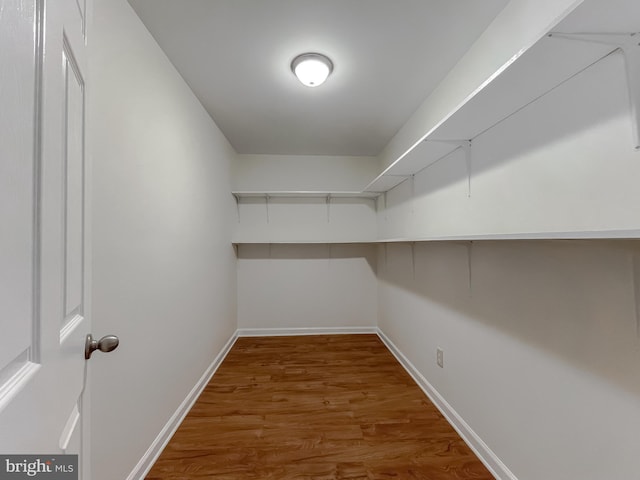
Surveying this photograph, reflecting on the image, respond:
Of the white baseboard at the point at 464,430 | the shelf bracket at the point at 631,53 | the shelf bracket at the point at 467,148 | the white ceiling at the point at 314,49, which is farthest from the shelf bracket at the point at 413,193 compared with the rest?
the shelf bracket at the point at 631,53

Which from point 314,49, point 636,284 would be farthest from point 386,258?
point 636,284

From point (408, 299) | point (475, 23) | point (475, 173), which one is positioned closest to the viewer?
point (475, 23)

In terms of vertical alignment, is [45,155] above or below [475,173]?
below

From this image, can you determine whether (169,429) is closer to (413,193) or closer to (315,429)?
(315,429)

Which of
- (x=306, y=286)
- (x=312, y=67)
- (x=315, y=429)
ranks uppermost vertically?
(x=312, y=67)

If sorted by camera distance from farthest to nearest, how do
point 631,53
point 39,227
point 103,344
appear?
point 631,53, point 103,344, point 39,227

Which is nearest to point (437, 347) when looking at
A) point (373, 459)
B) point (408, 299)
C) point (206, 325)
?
point (408, 299)

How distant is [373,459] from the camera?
4.85 feet

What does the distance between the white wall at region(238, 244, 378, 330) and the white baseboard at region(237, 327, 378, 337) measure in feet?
0.12

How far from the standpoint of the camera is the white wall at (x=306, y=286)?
3.42 m

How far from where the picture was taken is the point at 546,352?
3.64 feet

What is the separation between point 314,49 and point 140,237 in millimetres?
1466

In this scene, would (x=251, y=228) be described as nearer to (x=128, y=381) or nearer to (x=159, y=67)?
(x=159, y=67)

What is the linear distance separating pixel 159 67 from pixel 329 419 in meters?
2.45
